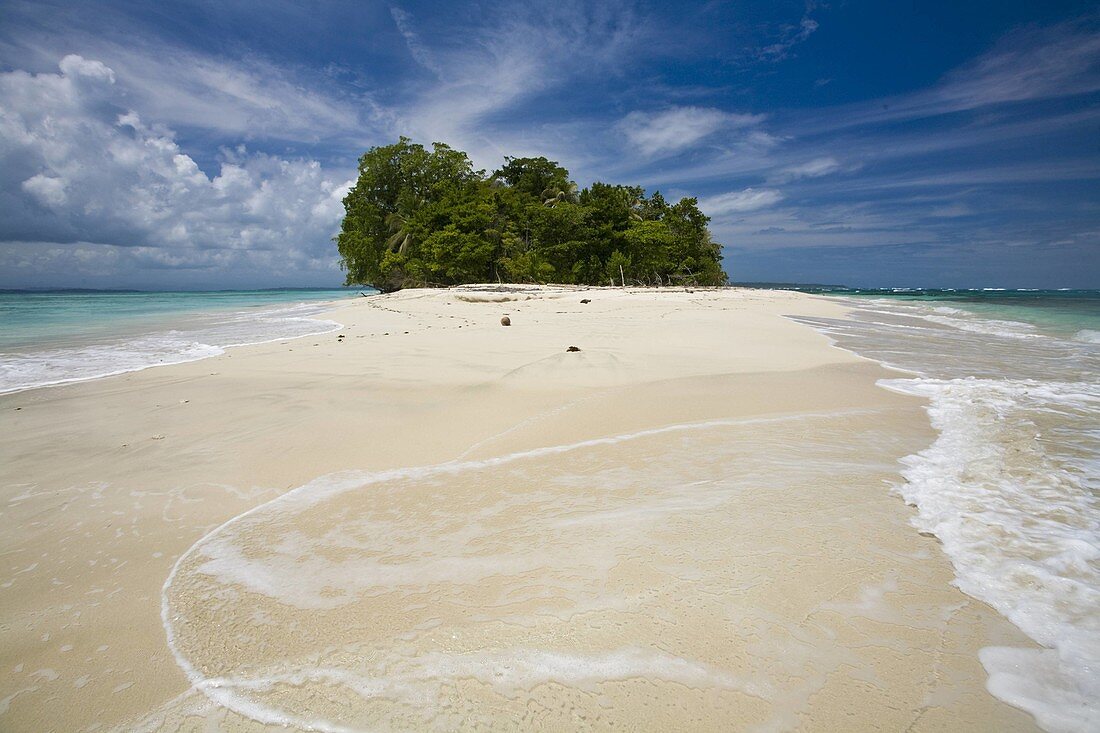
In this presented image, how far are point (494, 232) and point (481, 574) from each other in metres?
31.1

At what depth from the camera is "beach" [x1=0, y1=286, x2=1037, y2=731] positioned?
1.43m

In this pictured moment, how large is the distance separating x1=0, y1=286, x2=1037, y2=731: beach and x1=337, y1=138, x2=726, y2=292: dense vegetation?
88.2 feet

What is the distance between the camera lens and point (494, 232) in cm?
3125

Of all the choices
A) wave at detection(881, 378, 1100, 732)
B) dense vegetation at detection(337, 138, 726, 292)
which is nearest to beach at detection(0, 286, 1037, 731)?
wave at detection(881, 378, 1100, 732)

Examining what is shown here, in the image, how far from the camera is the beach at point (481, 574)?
1.43 m

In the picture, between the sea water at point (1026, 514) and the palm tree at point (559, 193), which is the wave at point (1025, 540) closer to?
the sea water at point (1026, 514)

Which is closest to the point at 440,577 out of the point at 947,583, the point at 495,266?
the point at 947,583

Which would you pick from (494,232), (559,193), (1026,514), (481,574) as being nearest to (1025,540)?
(1026,514)

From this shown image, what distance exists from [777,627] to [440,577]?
1370mm

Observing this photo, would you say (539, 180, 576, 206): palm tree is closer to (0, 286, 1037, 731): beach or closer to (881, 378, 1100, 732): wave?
(0, 286, 1037, 731): beach

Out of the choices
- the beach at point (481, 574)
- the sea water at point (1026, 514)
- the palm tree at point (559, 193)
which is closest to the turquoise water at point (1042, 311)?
the sea water at point (1026, 514)

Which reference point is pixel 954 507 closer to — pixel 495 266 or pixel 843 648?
pixel 843 648

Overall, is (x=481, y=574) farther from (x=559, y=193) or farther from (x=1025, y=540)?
(x=559, y=193)

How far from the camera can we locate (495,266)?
32.6 metres
